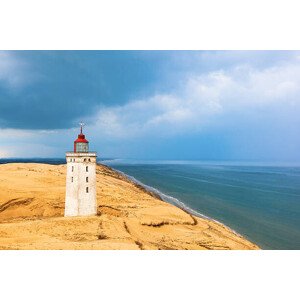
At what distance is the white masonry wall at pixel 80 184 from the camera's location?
35.9ft

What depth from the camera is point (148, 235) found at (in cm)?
1132

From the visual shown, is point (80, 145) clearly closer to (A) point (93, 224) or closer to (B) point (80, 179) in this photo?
(B) point (80, 179)

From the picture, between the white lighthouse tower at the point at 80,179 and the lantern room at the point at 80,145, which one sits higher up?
the lantern room at the point at 80,145

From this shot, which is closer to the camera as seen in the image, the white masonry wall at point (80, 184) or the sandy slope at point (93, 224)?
the sandy slope at point (93, 224)

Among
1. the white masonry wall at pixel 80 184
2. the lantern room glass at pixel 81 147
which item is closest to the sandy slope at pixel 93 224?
the white masonry wall at pixel 80 184

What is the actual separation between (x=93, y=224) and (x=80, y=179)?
1582 mm

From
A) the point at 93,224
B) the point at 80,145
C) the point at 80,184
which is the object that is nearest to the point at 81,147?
the point at 80,145

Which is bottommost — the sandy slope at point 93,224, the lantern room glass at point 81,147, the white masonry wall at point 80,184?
the sandy slope at point 93,224

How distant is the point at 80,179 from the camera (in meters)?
11.0

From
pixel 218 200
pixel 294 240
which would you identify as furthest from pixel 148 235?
pixel 218 200

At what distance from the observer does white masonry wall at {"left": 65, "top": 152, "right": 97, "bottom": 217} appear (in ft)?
35.9

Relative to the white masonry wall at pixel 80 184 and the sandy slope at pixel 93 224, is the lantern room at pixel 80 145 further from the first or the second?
the sandy slope at pixel 93 224
